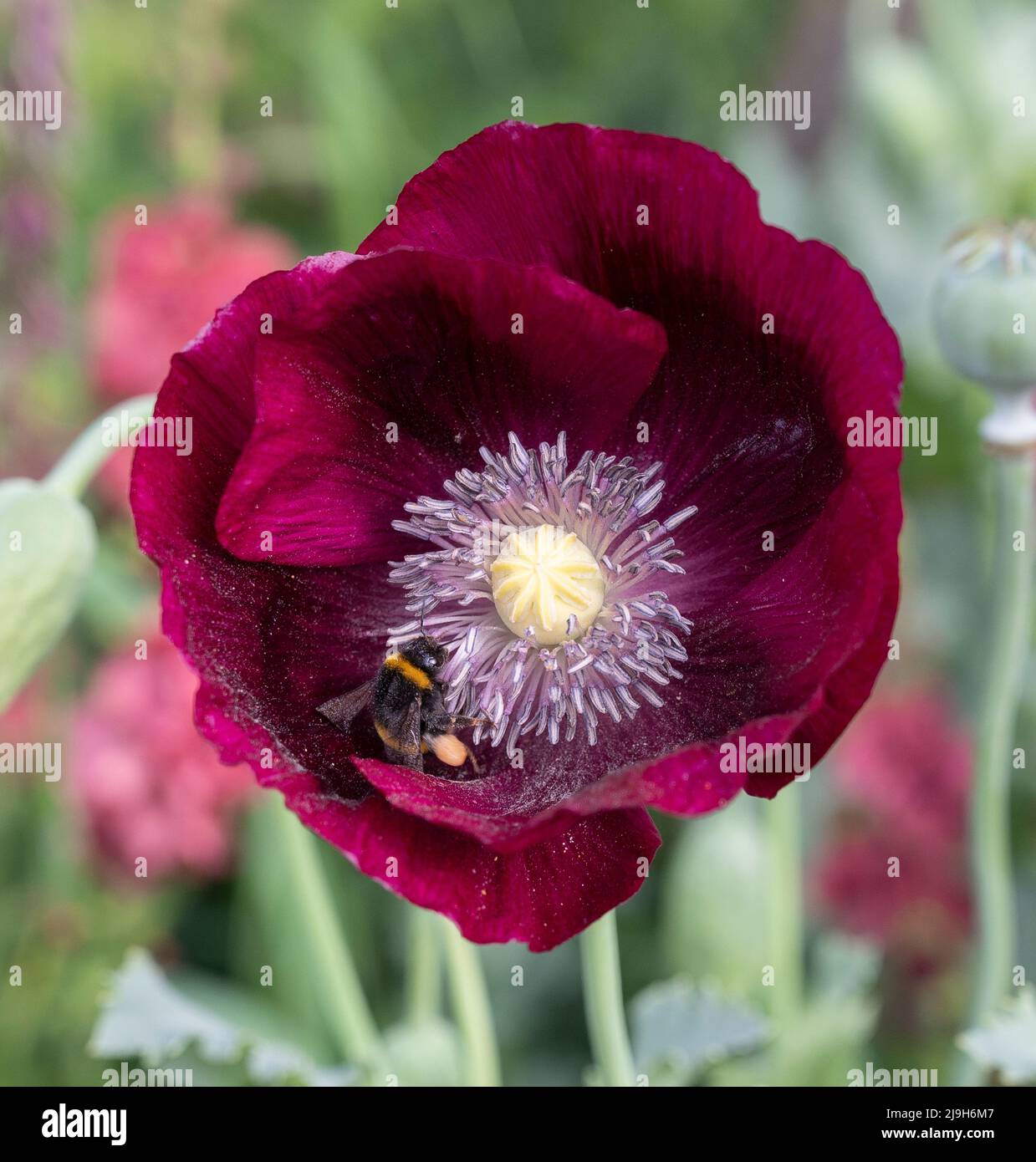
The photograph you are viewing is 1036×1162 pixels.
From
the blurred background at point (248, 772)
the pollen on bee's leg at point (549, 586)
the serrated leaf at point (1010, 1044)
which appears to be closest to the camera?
the serrated leaf at point (1010, 1044)

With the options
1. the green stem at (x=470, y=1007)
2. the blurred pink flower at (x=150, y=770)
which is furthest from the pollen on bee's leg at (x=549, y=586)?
the blurred pink flower at (x=150, y=770)

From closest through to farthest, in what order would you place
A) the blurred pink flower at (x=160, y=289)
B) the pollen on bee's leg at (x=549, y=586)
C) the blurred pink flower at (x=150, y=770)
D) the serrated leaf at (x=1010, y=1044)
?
the serrated leaf at (x=1010, y=1044), the pollen on bee's leg at (x=549, y=586), the blurred pink flower at (x=150, y=770), the blurred pink flower at (x=160, y=289)

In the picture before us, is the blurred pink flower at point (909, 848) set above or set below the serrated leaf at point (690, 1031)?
above

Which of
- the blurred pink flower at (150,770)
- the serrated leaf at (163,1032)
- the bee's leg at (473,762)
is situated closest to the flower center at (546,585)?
the bee's leg at (473,762)

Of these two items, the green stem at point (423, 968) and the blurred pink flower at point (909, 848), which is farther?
the blurred pink flower at point (909, 848)

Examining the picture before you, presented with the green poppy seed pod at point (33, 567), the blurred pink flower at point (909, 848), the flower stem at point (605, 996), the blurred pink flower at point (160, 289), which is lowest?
the flower stem at point (605, 996)

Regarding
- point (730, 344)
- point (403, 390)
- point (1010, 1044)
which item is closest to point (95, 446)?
point (403, 390)

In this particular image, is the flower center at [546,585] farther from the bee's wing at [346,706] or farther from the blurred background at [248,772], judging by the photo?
the blurred background at [248,772]
